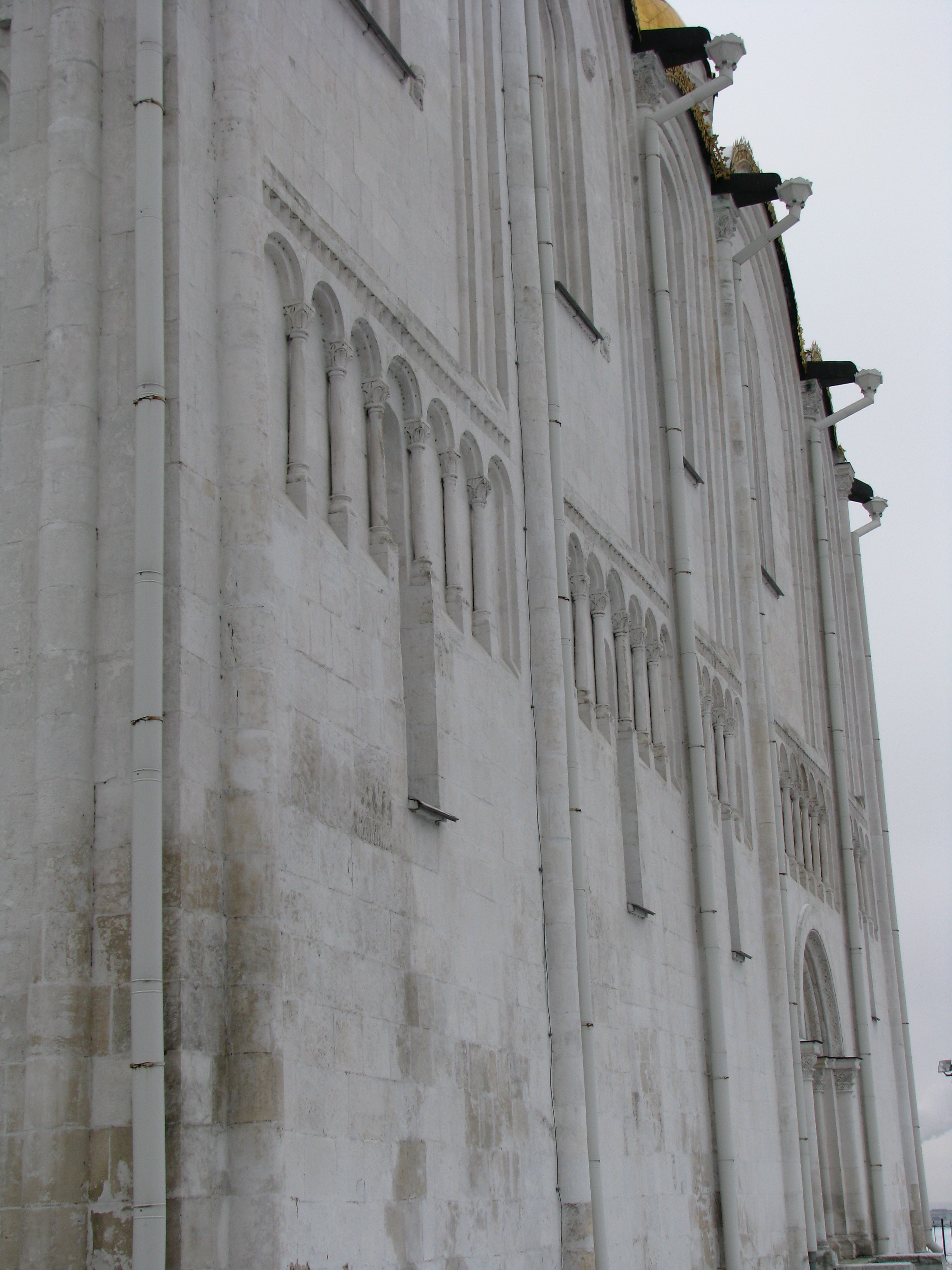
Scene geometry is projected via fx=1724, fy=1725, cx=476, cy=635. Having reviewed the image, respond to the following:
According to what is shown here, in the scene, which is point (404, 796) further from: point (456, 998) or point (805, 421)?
point (805, 421)

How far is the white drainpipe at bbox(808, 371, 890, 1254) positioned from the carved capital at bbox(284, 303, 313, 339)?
16888 millimetres

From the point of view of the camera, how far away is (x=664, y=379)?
1809 cm

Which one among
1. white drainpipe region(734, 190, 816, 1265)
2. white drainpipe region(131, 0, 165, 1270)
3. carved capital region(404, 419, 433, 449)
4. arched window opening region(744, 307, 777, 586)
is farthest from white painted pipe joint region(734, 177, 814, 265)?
white drainpipe region(131, 0, 165, 1270)

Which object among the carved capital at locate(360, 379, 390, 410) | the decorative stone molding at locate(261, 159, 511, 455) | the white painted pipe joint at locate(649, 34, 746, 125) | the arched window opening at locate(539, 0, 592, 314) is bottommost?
the carved capital at locate(360, 379, 390, 410)

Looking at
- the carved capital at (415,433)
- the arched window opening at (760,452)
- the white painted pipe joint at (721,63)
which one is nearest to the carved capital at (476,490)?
the carved capital at (415,433)

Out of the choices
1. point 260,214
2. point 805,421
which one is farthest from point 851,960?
point 260,214

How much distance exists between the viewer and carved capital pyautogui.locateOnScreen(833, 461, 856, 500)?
99.9 feet

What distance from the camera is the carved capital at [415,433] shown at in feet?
36.9

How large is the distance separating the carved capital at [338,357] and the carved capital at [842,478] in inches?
841

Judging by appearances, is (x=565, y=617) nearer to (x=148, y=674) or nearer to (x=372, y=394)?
(x=372, y=394)

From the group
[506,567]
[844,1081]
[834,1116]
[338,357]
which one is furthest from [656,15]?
[338,357]

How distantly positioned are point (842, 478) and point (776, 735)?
1032 centimetres

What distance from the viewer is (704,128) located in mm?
21609

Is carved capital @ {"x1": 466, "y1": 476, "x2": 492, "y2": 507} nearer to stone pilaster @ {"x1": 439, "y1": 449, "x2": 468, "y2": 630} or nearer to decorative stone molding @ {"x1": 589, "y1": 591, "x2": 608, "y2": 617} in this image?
stone pilaster @ {"x1": 439, "y1": 449, "x2": 468, "y2": 630}
